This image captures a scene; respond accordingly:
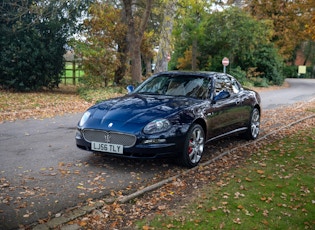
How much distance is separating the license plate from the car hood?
0.26 m

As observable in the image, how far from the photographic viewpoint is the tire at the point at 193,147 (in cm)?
623

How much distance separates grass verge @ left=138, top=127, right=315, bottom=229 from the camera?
4215 mm

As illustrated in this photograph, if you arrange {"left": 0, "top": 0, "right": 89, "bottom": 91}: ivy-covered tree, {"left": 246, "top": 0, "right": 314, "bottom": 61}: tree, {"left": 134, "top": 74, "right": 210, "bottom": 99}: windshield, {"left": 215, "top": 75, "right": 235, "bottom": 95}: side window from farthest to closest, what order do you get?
{"left": 246, "top": 0, "right": 314, "bottom": 61}: tree, {"left": 0, "top": 0, "right": 89, "bottom": 91}: ivy-covered tree, {"left": 215, "top": 75, "right": 235, "bottom": 95}: side window, {"left": 134, "top": 74, "right": 210, "bottom": 99}: windshield

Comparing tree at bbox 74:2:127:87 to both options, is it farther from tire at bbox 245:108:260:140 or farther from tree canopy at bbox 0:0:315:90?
tire at bbox 245:108:260:140

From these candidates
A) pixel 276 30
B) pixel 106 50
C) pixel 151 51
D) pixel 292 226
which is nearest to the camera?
pixel 292 226

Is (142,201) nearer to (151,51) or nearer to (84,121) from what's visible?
(84,121)

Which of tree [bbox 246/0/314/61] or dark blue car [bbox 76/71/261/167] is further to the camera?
tree [bbox 246/0/314/61]

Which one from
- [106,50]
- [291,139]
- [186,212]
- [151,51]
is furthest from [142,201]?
[151,51]

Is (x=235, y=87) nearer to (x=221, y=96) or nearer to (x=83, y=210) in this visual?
(x=221, y=96)

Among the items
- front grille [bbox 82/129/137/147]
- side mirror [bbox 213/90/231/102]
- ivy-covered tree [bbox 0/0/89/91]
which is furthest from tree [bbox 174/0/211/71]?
front grille [bbox 82/129/137/147]

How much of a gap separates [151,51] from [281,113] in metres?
13.0

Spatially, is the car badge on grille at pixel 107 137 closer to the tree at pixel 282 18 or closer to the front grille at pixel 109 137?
the front grille at pixel 109 137

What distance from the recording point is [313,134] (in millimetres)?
9625

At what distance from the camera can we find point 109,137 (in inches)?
236
